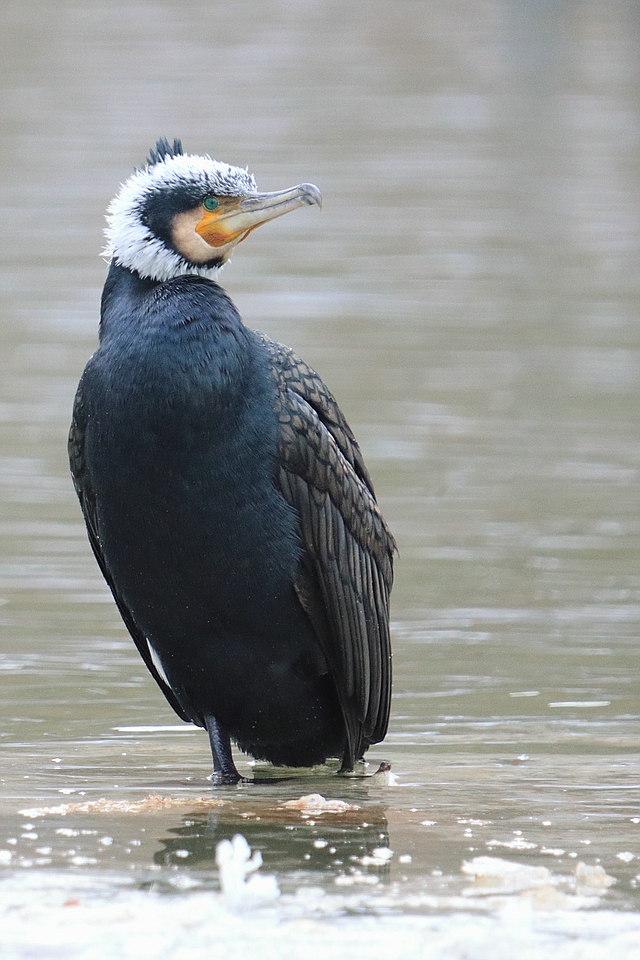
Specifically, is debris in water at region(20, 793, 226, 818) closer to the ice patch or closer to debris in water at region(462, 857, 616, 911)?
the ice patch

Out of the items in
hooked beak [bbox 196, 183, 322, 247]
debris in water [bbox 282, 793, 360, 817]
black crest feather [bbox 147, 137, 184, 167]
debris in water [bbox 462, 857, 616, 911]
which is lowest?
debris in water [bbox 282, 793, 360, 817]

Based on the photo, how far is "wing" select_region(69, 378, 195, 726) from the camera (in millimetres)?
4473

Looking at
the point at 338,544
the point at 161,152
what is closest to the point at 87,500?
the point at 338,544

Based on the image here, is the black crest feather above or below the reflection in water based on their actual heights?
above

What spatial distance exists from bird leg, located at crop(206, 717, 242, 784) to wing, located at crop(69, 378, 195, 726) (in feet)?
0.28

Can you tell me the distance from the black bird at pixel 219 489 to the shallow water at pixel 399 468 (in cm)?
29

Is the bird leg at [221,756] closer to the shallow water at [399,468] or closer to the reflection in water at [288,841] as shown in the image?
the shallow water at [399,468]

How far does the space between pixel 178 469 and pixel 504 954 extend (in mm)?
1750

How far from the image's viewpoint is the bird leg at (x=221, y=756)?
15.0 ft

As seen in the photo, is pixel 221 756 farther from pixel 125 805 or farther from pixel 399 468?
pixel 399 468

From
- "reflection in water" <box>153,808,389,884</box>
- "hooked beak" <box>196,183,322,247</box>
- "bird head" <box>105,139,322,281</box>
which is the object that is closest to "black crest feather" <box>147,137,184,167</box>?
"bird head" <box>105,139,322,281</box>

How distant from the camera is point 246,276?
13.3 meters

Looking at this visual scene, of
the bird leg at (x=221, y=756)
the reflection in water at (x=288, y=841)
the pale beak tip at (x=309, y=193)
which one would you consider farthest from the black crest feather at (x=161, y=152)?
the reflection in water at (x=288, y=841)

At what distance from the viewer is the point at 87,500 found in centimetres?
462
